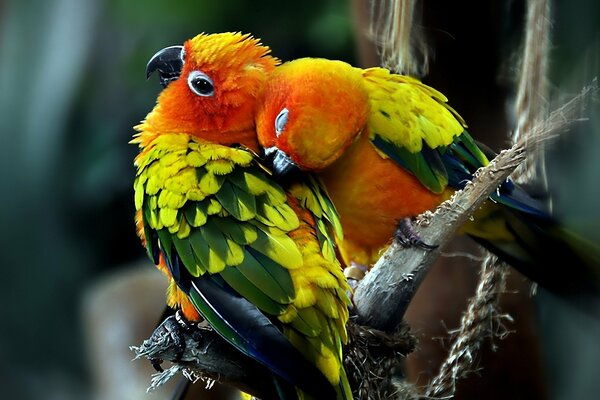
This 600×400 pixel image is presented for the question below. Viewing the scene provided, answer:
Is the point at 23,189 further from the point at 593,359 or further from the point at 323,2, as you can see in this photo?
the point at 593,359

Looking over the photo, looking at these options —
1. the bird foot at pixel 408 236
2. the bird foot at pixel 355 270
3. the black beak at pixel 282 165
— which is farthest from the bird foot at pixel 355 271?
the black beak at pixel 282 165

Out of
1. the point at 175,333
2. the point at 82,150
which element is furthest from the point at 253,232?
the point at 82,150

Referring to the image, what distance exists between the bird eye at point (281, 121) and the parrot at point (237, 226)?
0.05 m

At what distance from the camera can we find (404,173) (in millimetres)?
1084

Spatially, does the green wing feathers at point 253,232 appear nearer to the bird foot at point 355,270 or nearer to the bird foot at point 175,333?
the bird foot at point 175,333

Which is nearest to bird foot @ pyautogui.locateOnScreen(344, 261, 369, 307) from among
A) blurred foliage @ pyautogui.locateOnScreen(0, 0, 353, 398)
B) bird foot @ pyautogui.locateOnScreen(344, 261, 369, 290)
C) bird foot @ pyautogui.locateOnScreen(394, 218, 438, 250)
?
bird foot @ pyautogui.locateOnScreen(344, 261, 369, 290)

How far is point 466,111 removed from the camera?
4.15ft

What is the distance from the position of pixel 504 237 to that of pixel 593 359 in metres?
0.56

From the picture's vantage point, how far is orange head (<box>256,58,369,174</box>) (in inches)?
37.3

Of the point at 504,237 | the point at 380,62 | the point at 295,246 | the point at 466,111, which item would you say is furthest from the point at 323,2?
the point at 295,246

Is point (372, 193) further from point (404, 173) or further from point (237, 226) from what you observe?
point (237, 226)

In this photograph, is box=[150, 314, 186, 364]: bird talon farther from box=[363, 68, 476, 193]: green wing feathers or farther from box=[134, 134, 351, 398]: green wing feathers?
box=[363, 68, 476, 193]: green wing feathers

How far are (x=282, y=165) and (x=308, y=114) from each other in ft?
0.24

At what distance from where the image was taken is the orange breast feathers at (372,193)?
1068 millimetres
